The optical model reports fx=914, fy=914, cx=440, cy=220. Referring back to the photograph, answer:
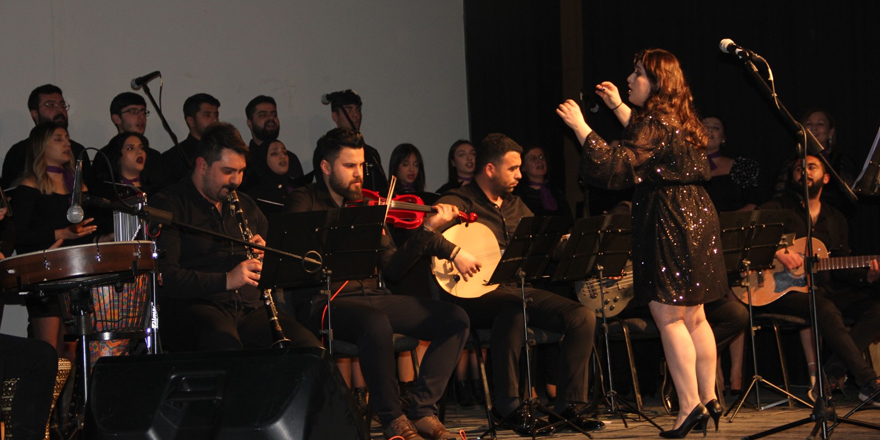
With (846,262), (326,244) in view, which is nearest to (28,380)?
(326,244)

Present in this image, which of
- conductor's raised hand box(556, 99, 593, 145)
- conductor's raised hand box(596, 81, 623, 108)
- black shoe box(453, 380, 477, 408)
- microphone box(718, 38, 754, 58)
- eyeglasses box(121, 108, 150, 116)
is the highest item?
eyeglasses box(121, 108, 150, 116)

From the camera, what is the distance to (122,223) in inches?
172

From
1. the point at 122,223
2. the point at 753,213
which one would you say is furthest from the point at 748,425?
the point at 122,223

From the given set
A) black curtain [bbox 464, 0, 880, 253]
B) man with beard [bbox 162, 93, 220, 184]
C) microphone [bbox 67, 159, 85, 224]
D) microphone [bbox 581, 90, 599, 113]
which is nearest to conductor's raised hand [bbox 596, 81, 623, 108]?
microphone [bbox 67, 159, 85, 224]

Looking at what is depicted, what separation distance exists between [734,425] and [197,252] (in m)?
2.79

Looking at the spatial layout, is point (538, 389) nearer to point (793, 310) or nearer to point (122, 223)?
point (793, 310)

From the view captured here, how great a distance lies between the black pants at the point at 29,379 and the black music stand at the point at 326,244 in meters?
0.98

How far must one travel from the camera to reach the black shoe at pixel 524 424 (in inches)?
179

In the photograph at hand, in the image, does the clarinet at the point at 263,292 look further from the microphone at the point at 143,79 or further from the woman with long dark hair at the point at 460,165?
the woman with long dark hair at the point at 460,165

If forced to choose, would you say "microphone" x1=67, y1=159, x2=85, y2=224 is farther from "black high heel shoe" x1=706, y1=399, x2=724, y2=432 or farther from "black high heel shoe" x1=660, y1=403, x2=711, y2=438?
"black high heel shoe" x1=706, y1=399, x2=724, y2=432

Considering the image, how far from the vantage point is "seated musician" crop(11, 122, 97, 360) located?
4926 millimetres

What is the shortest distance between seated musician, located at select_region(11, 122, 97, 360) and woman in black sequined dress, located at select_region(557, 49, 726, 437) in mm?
2792

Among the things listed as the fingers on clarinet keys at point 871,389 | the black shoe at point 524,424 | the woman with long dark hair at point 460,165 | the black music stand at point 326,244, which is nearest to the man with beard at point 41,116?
the black music stand at point 326,244

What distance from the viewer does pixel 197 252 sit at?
4.30 m
